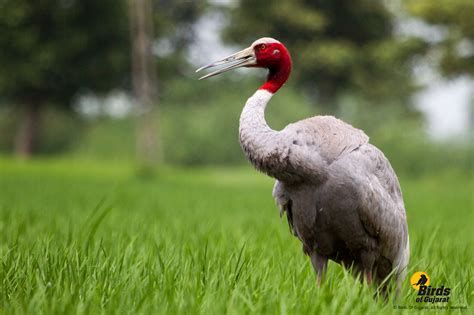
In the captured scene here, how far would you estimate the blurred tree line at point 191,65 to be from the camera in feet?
64.1

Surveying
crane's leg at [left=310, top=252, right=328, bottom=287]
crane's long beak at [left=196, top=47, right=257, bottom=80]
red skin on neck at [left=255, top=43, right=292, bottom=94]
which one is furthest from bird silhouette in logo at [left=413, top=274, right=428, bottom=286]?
crane's long beak at [left=196, top=47, right=257, bottom=80]

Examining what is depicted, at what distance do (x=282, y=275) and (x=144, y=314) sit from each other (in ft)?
3.33

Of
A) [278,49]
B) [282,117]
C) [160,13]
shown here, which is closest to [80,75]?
[160,13]

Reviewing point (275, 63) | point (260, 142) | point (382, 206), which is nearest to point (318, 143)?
point (260, 142)

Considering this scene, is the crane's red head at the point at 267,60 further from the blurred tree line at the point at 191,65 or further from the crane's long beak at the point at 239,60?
the blurred tree line at the point at 191,65

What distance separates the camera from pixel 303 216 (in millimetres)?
3082

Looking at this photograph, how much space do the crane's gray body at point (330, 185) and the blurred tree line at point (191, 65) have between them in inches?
648

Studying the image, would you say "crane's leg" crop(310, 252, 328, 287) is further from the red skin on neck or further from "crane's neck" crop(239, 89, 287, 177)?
the red skin on neck

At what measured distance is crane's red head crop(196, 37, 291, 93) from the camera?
3.31 meters

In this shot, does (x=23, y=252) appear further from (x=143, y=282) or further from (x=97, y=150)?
(x=97, y=150)

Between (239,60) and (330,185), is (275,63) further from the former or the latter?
(330,185)
